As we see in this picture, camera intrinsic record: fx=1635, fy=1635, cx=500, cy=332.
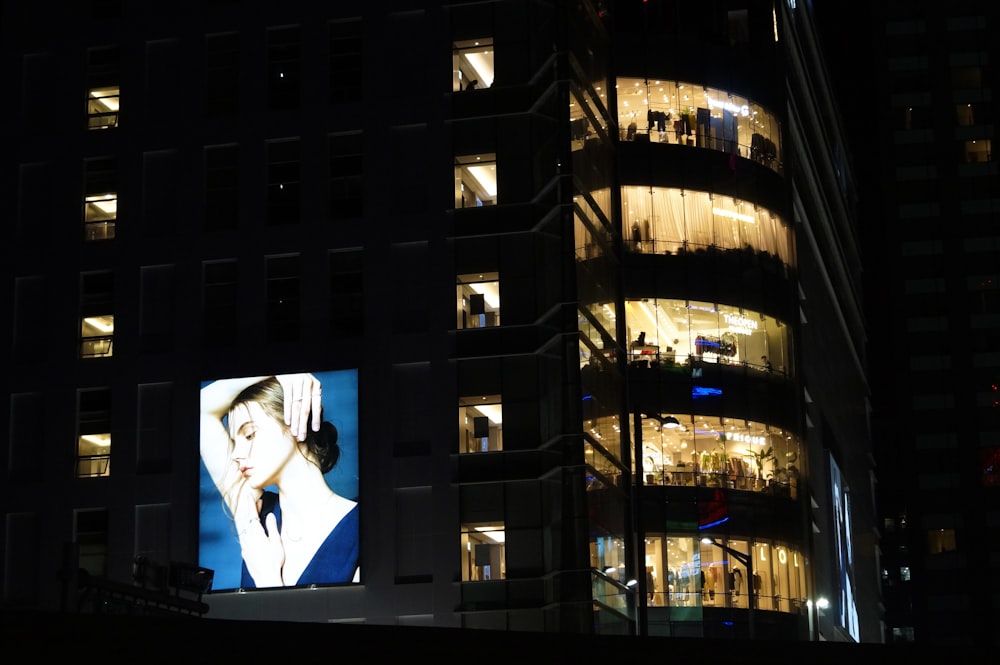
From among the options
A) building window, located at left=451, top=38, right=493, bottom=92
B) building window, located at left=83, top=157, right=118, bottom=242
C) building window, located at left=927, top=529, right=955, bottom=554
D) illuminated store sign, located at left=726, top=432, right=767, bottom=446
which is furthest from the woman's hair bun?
building window, located at left=927, top=529, right=955, bottom=554

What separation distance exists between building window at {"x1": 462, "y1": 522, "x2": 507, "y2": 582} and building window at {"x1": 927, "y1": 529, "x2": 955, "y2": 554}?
104941 millimetres

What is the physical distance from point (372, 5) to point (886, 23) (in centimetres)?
11249

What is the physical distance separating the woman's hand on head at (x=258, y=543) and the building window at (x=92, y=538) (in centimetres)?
598

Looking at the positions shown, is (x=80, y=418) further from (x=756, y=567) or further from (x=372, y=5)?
(x=756, y=567)

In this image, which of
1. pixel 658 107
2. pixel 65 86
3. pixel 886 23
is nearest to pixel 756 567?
pixel 658 107

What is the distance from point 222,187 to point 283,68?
5851mm

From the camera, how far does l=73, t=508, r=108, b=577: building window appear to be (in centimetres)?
6669

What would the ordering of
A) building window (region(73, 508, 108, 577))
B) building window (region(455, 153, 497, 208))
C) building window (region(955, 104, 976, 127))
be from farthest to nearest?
building window (region(955, 104, 976, 127))
building window (region(455, 153, 497, 208))
building window (region(73, 508, 108, 577))

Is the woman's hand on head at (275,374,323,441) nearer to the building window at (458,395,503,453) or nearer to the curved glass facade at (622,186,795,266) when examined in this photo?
the building window at (458,395,503,453)

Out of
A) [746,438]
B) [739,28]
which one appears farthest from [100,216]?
[739,28]

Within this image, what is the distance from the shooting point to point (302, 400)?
218ft

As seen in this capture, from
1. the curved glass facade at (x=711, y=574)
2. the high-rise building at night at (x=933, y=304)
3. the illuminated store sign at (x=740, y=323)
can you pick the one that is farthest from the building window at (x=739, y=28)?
the high-rise building at night at (x=933, y=304)

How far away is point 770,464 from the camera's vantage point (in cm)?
7719

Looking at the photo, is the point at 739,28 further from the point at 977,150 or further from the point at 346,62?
the point at 977,150
